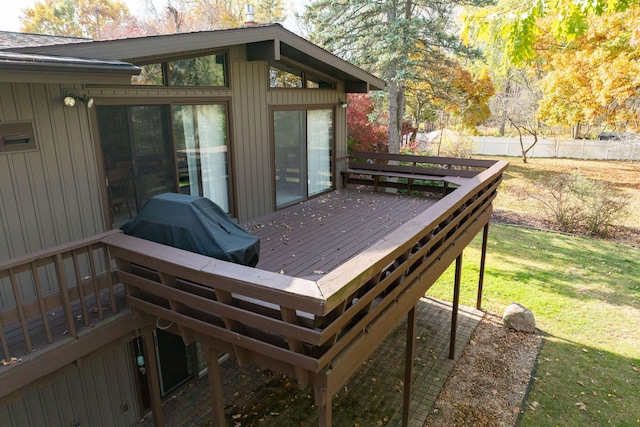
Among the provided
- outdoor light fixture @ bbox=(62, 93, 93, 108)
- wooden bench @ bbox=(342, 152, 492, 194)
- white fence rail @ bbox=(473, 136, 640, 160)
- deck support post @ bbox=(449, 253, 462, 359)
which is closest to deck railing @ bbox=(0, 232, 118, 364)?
outdoor light fixture @ bbox=(62, 93, 93, 108)

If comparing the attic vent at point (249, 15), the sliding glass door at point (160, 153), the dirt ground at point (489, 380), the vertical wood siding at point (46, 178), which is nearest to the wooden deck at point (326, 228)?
the sliding glass door at point (160, 153)

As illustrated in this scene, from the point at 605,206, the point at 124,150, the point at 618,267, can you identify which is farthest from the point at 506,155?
the point at 124,150

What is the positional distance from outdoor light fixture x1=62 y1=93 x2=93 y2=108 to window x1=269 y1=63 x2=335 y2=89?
10.4 feet

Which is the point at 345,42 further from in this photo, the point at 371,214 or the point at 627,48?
the point at 371,214

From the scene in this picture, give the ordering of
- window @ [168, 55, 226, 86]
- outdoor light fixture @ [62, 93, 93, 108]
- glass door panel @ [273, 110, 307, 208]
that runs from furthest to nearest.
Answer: glass door panel @ [273, 110, 307, 208] → window @ [168, 55, 226, 86] → outdoor light fixture @ [62, 93, 93, 108]

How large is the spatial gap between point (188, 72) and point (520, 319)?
6.85 meters

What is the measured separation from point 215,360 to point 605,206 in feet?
43.6

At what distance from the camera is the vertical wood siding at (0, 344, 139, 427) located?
4133mm

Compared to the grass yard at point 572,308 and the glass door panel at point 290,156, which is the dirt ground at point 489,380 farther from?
the glass door panel at point 290,156

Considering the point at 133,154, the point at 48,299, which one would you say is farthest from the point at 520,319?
the point at 48,299

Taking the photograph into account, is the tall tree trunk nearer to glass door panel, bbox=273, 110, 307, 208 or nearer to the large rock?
glass door panel, bbox=273, 110, 307, 208

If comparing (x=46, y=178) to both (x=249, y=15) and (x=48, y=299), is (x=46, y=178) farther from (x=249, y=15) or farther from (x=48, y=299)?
(x=249, y=15)

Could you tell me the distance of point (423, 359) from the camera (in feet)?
22.2

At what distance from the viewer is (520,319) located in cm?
761
